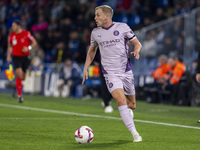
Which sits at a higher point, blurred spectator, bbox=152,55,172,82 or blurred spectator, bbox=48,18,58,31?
blurred spectator, bbox=48,18,58,31

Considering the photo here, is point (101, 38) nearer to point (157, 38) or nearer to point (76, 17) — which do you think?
point (157, 38)

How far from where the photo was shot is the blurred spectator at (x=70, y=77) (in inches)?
853

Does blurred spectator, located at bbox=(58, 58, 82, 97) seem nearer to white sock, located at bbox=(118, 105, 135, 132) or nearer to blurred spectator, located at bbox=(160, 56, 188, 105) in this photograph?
blurred spectator, located at bbox=(160, 56, 188, 105)

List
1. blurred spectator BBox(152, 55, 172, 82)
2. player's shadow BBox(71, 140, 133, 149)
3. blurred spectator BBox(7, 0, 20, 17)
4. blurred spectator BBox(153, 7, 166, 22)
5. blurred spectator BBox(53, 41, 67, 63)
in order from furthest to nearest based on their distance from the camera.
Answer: blurred spectator BBox(7, 0, 20, 17) → blurred spectator BBox(53, 41, 67, 63) → blurred spectator BBox(153, 7, 166, 22) → blurred spectator BBox(152, 55, 172, 82) → player's shadow BBox(71, 140, 133, 149)

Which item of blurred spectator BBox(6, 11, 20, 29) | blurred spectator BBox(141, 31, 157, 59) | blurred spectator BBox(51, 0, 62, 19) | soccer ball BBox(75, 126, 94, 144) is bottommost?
soccer ball BBox(75, 126, 94, 144)

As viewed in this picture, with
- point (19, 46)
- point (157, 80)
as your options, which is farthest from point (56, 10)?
point (19, 46)

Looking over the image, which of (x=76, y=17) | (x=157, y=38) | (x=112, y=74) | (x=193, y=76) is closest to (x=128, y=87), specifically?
(x=112, y=74)

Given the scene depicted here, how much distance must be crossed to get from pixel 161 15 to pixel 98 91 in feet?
13.2

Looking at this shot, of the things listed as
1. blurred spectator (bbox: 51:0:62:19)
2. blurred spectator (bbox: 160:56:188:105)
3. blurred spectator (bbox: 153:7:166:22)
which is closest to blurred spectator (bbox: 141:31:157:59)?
blurred spectator (bbox: 160:56:188:105)

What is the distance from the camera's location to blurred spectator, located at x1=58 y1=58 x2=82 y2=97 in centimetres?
2166

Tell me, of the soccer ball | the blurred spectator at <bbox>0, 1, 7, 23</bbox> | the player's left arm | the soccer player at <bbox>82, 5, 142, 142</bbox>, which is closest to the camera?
the soccer ball

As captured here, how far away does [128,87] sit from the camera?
8.62 metres

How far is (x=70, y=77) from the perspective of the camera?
21719mm

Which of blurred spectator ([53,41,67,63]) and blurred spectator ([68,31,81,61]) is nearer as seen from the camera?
blurred spectator ([53,41,67,63])
